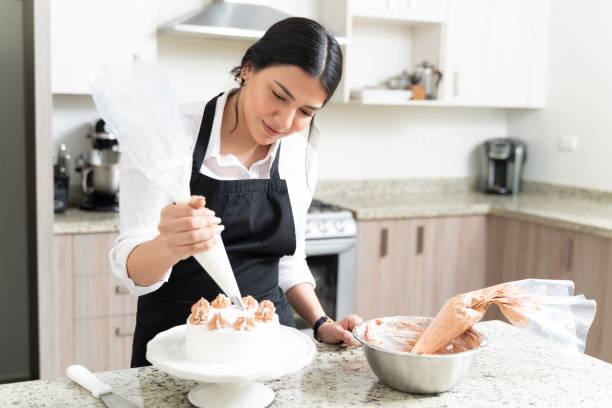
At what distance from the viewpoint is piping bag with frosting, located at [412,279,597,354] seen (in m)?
1.15

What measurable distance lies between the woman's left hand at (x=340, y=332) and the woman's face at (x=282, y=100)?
405mm

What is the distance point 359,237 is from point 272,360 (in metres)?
2.22

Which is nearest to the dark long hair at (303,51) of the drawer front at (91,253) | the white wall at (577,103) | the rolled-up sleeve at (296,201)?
the rolled-up sleeve at (296,201)

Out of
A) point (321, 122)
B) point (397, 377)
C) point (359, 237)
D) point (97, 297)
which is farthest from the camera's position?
point (321, 122)

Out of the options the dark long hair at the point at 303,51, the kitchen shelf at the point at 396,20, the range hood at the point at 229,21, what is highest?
the kitchen shelf at the point at 396,20

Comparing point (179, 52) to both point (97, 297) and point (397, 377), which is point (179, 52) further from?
point (397, 377)

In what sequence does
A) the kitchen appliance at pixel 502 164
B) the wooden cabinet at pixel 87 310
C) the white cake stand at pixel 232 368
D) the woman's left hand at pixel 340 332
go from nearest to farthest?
1. the white cake stand at pixel 232 368
2. the woman's left hand at pixel 340 332
3. the wooden cabinet at pixel 87 310
4. the kitchen appliance at pixel 502 164

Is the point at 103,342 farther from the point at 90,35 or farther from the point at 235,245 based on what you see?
the point at 235,245

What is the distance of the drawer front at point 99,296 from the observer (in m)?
2.68

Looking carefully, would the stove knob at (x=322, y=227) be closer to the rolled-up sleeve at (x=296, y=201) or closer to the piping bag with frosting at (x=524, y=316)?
the rolled-up sleeve at (x=296, y=201)

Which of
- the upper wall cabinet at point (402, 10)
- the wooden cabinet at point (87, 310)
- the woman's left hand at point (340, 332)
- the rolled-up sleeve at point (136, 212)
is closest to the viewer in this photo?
the rolled-up sleeve at point (136, 212)

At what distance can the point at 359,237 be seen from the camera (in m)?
3.19

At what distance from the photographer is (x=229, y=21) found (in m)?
2.98

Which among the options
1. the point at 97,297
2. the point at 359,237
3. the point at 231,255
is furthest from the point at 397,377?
the point at 359,237
